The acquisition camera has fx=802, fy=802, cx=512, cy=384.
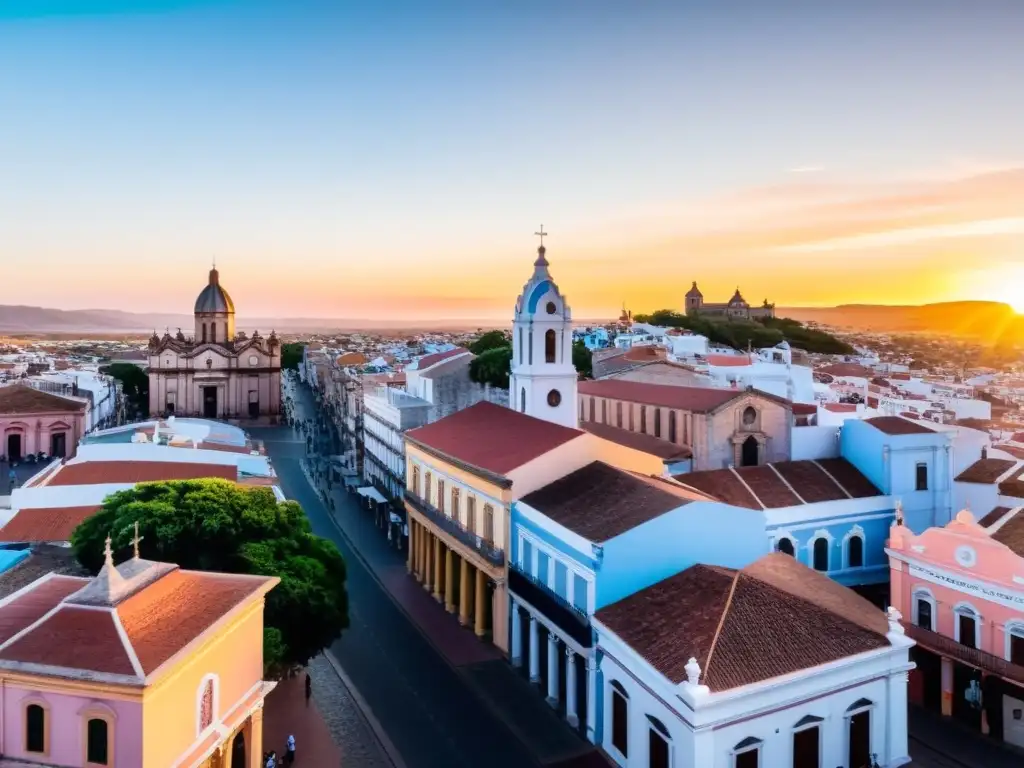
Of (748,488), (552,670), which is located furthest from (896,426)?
(552,670)

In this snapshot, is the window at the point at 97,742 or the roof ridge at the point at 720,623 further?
the roof ridge at the point at 720,623

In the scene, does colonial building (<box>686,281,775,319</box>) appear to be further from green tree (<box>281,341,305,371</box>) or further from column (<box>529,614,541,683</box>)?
column (<box>529,614,541,683</box>)

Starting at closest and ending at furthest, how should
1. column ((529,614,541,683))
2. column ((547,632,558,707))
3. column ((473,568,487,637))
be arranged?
column ((547,632,558,707)) → column ((529,614,541,683)) → column ((473,568,487,637))

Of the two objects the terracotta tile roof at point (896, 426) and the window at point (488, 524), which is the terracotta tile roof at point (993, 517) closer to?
the terracotta tile roof at point (896, 426)

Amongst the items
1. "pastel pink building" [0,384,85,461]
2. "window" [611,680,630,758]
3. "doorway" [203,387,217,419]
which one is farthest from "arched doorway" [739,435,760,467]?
"doorway" [203,387,217,419]

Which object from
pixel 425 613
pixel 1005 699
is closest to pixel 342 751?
pixel 425 613

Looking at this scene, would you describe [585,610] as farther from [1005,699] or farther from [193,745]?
[1005,699]

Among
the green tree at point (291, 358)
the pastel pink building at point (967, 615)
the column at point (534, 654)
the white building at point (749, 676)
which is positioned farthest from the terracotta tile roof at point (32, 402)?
the green tree at point (291, 358)
